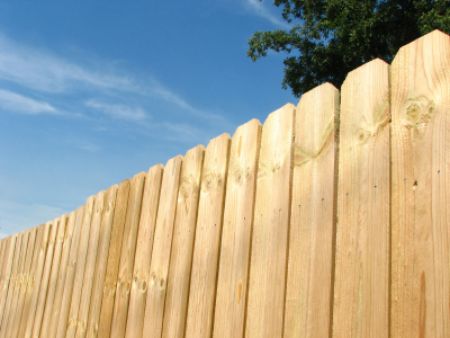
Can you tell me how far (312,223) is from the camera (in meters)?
2.11

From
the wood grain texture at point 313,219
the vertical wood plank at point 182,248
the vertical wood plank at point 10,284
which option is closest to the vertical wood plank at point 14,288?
the vertical wood plank at point 10,284

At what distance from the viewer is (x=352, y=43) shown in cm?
1614

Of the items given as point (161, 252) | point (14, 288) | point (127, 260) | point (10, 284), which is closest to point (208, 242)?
point (161, 252)

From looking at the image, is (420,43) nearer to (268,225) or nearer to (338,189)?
(338,189)

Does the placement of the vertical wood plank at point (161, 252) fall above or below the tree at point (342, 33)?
below

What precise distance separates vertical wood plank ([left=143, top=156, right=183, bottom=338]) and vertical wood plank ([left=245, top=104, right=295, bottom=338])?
0.83 metres

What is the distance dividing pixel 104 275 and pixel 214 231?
1379mm

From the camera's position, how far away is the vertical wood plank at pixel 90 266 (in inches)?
156

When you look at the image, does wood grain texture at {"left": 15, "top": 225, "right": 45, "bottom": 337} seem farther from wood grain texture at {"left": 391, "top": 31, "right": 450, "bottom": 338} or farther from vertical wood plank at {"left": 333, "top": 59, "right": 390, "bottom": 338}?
wood grain texture at {"left": 391, "top": 31, "right": 450, "bottom": 338}

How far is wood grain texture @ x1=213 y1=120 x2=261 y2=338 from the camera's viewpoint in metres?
2.43

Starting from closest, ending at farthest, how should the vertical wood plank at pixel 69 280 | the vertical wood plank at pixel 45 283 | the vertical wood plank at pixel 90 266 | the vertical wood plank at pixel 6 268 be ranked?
the vertical wood plank at pixel 90 266, the vertical wood plank at pixel 69 280, the vertical wood plank at pixel 45 283, the vertical wood plank at pixel 6 268

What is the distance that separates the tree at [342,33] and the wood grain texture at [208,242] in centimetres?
1251

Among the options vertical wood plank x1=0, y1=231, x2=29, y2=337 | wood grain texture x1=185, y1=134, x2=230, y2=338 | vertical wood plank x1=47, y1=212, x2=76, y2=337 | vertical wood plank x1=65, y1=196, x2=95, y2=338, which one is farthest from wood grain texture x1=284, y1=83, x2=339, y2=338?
vertical wood plank x1=0, y1=231, x2=29, y2=337

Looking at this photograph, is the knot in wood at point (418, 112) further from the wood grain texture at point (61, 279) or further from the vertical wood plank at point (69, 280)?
the wood grain texture at point (61, 279)
